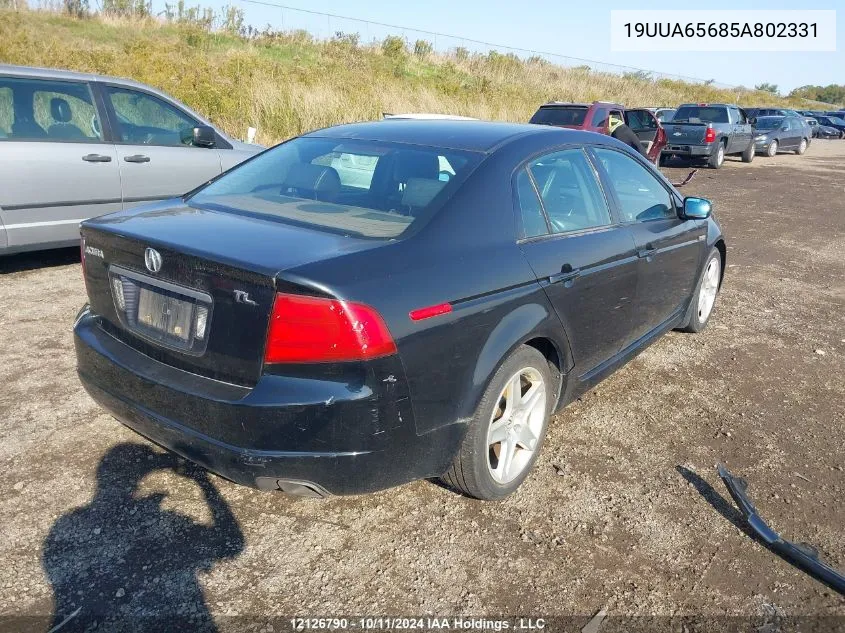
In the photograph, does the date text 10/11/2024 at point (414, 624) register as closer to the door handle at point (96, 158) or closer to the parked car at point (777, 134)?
the door handle at point (96, 158)

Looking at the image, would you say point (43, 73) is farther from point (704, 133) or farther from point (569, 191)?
point (704, 133)

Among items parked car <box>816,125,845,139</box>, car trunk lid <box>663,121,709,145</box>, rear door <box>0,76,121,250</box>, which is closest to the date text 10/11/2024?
rear door <box>0,76,121,250</box>

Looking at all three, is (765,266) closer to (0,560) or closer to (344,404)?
(344,404)

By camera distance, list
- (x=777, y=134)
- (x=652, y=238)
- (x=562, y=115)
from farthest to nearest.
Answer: (x=777, y=134) < (x=562, y=115) < (x=652, y=238)

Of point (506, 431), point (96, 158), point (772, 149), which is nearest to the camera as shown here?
point (506, 431)

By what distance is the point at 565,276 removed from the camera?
3109mm

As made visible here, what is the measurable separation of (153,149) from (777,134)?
76.3ft

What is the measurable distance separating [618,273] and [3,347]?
12.5ft

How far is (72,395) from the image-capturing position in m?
3.77

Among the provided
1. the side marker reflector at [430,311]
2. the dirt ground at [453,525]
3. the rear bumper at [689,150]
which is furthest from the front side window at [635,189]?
the rear bumper at [689,150]

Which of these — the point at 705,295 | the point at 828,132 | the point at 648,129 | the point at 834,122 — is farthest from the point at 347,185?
the point at 834,122

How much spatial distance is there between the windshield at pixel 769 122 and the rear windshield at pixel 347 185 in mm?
24476

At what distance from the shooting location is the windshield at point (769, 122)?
2380cm

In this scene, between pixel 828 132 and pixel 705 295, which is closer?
pixel 705 295
